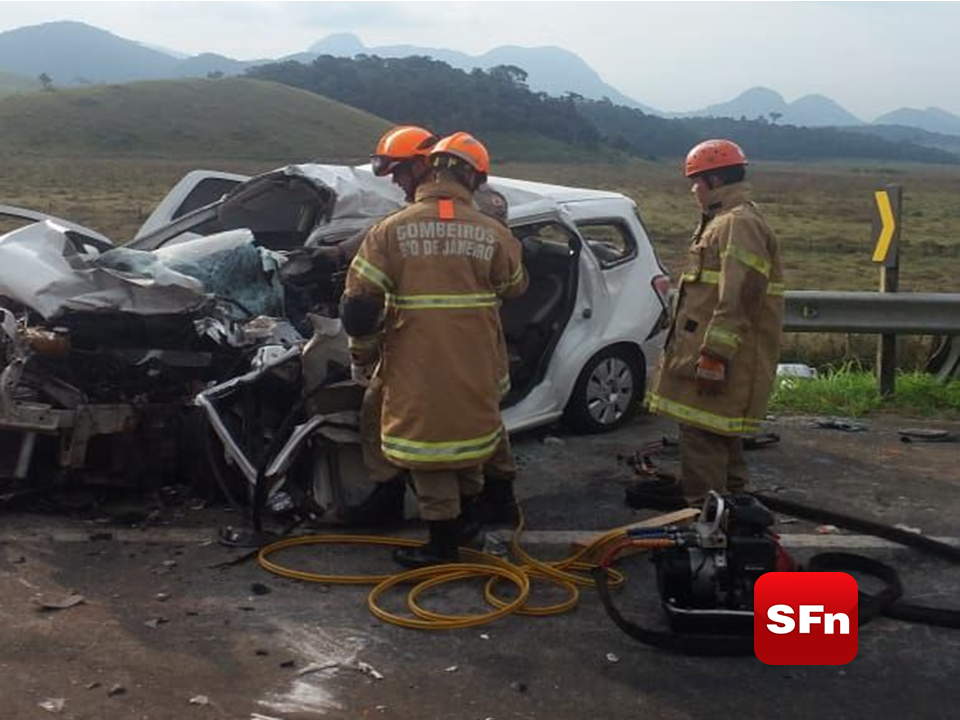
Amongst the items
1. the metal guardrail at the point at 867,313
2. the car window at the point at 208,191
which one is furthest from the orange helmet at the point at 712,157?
the car window at the point at 208,191

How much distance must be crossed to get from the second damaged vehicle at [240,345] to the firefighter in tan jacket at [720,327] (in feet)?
4.72

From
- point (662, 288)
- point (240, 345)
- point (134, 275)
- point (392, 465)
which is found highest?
point (134, 275)

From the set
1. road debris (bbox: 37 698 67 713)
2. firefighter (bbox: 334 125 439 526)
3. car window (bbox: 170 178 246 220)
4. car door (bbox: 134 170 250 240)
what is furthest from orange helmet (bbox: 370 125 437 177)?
car window (bbox: 170 178 246 220)

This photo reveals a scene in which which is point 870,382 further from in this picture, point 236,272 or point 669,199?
point 669,199

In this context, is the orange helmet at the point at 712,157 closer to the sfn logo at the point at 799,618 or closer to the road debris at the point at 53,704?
the sfn logo at the point at 799,618

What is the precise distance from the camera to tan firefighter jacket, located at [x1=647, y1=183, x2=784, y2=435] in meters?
5.17

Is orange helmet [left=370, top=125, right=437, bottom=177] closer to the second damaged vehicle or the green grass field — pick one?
the second damaged vehicle

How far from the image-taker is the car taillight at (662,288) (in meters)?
7.48

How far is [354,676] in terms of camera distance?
394cm

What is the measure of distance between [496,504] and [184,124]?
94261 mm

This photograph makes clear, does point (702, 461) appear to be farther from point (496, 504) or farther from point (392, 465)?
point (392, 465)

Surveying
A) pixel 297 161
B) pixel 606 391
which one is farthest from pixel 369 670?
pixel 297 161

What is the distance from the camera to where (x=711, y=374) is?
520 cm

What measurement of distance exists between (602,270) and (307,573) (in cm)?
313
